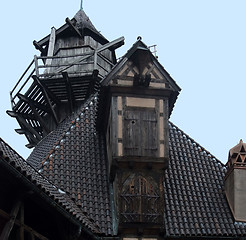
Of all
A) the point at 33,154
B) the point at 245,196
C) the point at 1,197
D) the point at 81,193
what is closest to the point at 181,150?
the point at 245,196

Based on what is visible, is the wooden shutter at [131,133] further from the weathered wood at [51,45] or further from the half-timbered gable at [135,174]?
the weathered wood at [51,45]

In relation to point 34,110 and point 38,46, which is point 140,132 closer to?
point 34,110

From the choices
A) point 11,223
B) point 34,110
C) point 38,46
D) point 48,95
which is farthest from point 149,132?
point 38,46

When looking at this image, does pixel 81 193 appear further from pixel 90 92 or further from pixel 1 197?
pixel 90 92

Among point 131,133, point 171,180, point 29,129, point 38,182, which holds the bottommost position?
point 38,182

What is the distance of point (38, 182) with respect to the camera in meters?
11.0

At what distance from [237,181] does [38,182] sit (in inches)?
254

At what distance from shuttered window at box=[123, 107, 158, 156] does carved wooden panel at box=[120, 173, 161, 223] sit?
0.66 metres

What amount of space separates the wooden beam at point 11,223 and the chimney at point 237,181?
6.76m

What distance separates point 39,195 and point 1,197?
778mm

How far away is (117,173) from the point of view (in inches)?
576

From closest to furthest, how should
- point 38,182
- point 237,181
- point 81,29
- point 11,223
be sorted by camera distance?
point 11,223, point 38,182, point 237,181, point 81,29

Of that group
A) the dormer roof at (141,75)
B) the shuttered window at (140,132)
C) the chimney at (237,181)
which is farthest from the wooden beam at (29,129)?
the chimney at (237,181)

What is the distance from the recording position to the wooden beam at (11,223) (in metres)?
10.1
